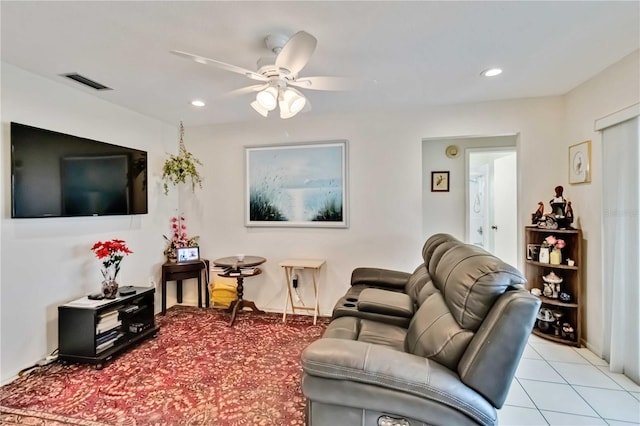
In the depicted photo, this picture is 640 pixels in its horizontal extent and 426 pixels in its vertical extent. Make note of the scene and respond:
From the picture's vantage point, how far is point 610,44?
2082mm

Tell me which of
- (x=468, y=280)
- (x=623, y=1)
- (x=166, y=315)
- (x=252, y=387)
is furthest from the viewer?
(x=166, y=315)

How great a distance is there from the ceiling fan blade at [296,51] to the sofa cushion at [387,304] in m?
1.64

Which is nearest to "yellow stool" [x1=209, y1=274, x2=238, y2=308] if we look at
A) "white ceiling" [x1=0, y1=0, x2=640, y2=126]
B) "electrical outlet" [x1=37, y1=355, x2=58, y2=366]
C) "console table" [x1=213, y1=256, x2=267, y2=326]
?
"console table" [x1=213, y1=256, x2=267, y2=326]

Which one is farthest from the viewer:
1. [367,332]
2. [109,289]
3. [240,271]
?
[240,271]

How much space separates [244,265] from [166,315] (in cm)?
132

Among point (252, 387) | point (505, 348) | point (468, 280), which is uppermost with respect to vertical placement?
point (468, 280)

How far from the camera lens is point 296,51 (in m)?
1.63

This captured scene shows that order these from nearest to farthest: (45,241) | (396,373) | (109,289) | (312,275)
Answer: (396,373), (45,241), (109,289), (312,275)

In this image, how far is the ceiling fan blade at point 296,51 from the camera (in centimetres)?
153

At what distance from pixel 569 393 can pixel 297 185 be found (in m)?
3.02

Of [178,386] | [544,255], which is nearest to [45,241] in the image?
[178,386]

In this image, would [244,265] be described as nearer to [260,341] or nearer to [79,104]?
[260,341]

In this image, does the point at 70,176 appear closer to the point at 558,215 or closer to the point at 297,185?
the point at 297,185

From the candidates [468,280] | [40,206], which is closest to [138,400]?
[40,206]
